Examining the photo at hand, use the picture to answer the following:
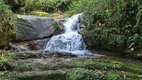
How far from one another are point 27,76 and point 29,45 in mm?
5687

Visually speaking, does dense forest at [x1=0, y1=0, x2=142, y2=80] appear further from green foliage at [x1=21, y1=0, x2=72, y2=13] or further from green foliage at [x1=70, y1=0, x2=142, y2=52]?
green foliage at [x1=21, y1=0, x2=72, y2=13]

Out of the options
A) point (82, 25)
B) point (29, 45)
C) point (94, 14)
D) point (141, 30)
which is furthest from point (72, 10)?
point (141, 30)

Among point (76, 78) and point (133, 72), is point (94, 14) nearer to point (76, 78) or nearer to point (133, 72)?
point (133, 72)

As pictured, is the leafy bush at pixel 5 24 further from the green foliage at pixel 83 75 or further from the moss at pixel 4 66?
the green foliage at pixel 83 75

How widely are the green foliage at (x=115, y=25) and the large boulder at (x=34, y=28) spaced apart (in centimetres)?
191

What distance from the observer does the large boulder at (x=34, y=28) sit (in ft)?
39.6

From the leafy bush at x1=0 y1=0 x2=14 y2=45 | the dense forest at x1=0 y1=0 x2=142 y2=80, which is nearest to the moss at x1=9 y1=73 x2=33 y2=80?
the dense forest at x1=0 y1=0 x2=142 y2=80

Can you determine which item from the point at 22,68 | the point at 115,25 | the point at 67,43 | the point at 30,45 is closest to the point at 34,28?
the point at 30,45

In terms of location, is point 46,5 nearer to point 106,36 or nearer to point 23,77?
point 106,36

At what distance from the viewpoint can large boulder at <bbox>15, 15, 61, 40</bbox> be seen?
39.6 ft

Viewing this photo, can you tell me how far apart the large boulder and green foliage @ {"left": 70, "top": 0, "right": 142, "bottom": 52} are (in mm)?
1905

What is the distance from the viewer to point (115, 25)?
→ 440 inches

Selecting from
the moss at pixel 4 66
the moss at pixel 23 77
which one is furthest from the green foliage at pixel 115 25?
the moss at pixel 4 66

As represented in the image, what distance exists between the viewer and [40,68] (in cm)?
715
